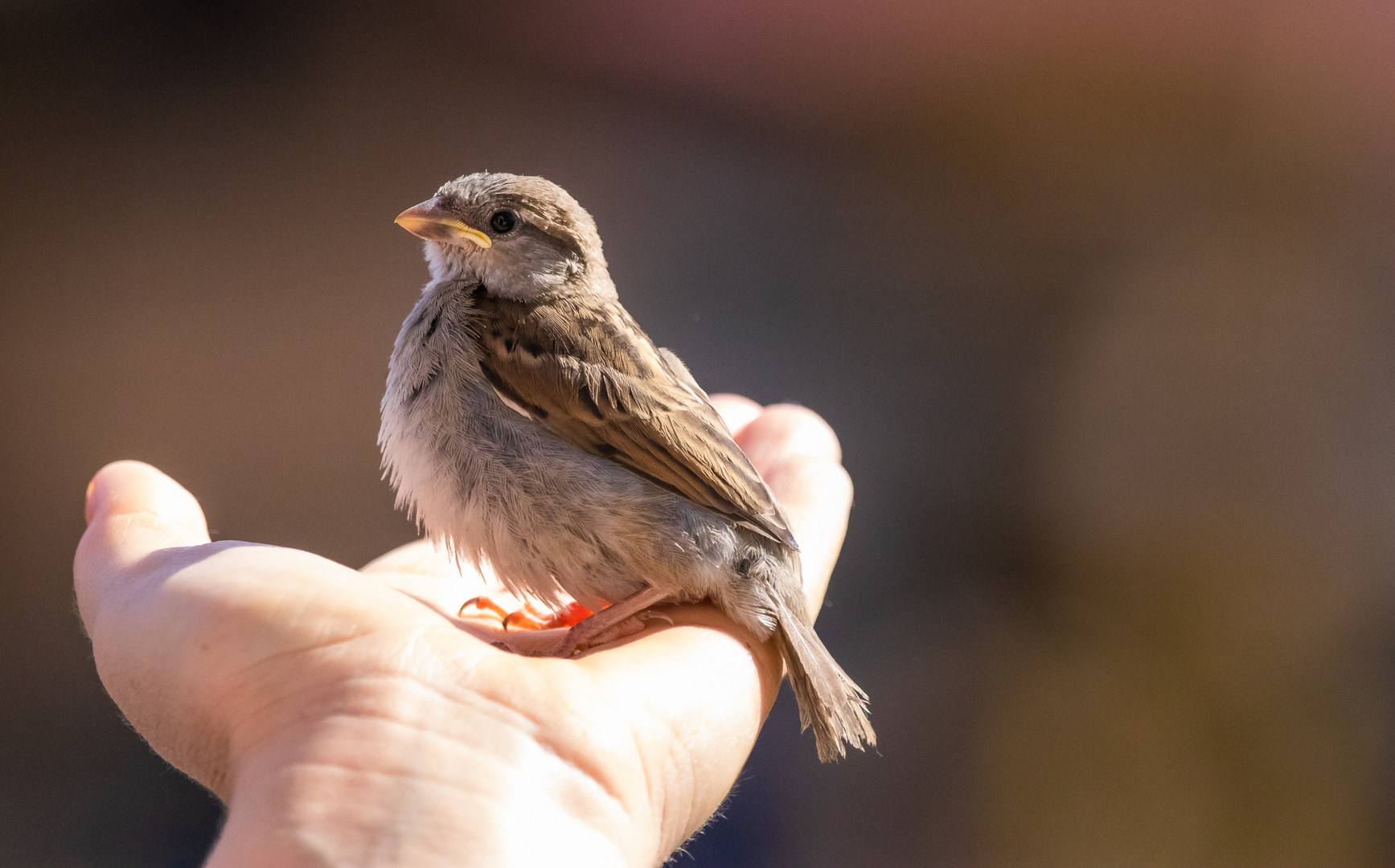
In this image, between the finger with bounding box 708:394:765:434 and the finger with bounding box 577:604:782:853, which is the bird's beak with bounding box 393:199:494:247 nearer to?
the finger with bounding box 577:604:782:853

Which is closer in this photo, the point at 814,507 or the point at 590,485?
the point at 590,485

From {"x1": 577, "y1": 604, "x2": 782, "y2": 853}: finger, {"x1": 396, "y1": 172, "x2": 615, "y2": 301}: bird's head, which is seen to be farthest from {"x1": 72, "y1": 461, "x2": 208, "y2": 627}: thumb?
{"x1": 577, "y1": 604, "x2": 782, "y2": 853}: finger

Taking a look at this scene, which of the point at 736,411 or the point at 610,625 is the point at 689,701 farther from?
the point at 736,411

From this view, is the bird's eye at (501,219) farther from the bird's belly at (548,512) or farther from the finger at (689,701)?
the finger at (689,701)

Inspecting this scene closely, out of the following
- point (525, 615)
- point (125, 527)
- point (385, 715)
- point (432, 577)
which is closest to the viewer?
point (385, 715)

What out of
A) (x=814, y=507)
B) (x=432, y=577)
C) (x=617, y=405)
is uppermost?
(x=617, y=405)

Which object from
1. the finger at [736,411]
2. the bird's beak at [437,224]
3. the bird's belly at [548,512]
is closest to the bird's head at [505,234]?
the bird's beak at [437,224]

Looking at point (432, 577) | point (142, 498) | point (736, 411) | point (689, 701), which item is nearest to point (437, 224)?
point (142, 498)

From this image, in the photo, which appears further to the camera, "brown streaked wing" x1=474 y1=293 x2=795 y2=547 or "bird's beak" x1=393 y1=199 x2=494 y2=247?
"bird's beak" x1=393 y1=199 x2=494 y2=247
